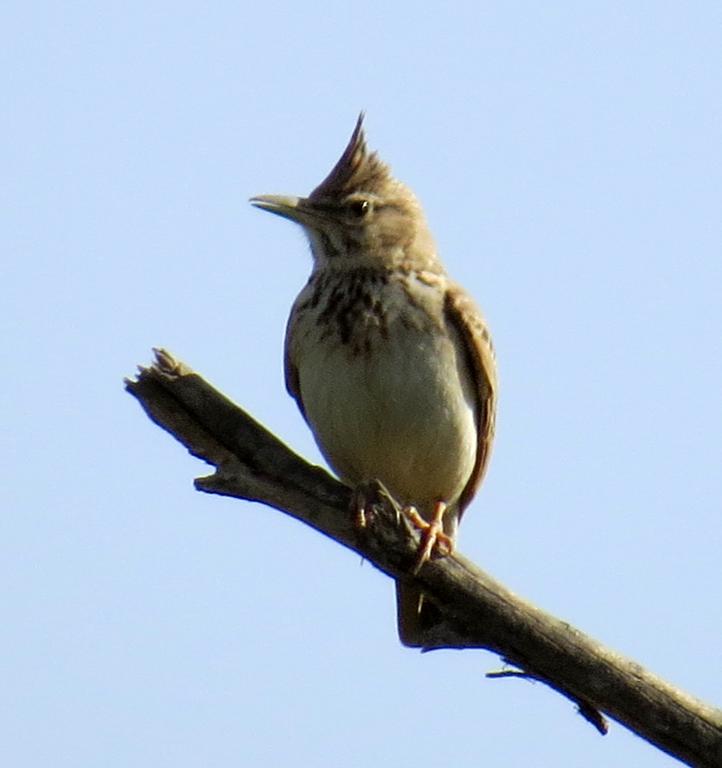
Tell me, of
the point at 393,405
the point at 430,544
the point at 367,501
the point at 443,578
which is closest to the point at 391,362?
the point at 393,405

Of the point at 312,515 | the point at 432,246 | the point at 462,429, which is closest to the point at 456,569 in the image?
the point at 312,515

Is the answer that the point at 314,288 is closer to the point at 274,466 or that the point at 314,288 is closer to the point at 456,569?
the point at 274,466

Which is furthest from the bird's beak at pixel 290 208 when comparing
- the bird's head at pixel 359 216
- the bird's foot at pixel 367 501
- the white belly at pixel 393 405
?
the bird's foot at pixel 367 501

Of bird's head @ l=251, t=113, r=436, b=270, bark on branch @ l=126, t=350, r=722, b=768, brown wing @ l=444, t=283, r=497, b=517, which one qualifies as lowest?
bark on branch @ l=126, t=350, r=722, b=768

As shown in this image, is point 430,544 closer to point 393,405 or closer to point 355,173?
point 393,405

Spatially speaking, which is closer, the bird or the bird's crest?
the bird

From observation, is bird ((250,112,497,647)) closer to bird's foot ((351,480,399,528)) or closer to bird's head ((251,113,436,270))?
bird's head ((251,113,436,270))

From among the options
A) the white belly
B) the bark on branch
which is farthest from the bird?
the bark on branch
